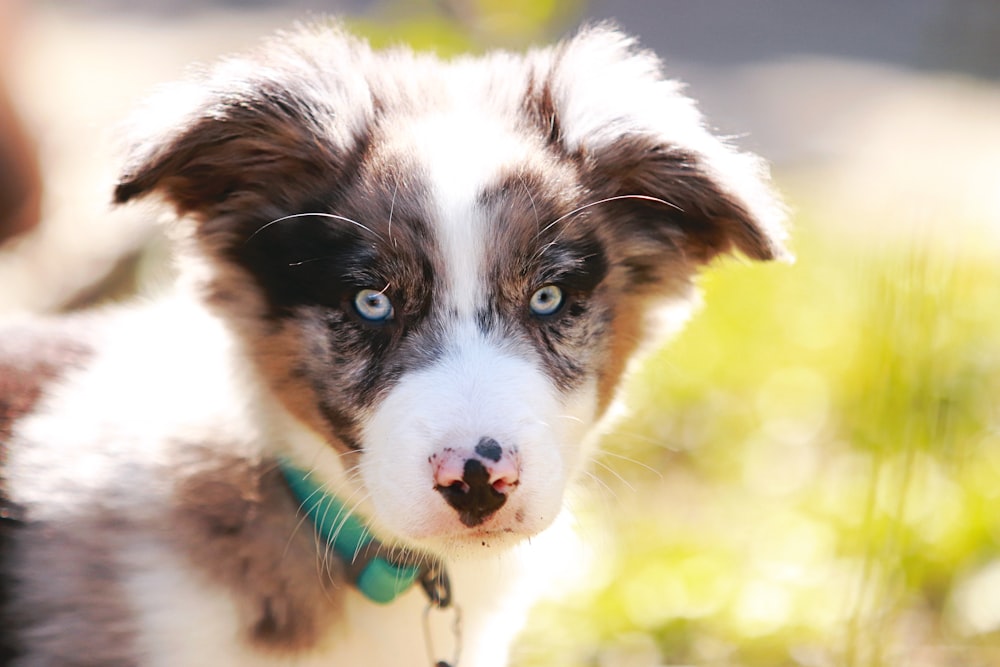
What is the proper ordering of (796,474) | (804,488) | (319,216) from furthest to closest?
(796,474)
(804,488)
(319,216)

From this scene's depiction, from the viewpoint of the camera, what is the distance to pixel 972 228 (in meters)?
6.40

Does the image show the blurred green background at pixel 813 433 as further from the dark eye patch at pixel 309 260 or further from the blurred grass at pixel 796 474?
the dark eye patch at pixel 309 260

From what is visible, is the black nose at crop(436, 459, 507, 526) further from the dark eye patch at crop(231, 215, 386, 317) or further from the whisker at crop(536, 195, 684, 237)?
the whisker at crop(536, 195, 684, 237)

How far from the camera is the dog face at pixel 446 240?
7.89ft

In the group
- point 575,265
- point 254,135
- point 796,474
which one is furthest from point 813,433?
point 254,135

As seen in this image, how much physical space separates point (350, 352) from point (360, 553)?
1.70 ft

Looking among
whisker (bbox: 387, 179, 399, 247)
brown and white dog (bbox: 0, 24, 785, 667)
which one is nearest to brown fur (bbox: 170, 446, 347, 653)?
brown and white dog (bbox: 0, 24, 785, 667)

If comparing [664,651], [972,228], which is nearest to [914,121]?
[972,228]

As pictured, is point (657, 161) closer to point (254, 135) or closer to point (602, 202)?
point (602, 202)

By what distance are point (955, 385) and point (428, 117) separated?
10.0 feet

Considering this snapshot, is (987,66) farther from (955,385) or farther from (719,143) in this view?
(955,385)

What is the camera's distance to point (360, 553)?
2.77m

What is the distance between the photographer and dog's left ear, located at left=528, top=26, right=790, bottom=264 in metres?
2.78

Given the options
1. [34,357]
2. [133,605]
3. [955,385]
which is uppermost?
[955,385]
